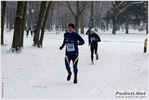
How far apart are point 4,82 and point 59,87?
208 centimetres

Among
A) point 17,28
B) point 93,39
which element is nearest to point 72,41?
point 93,39

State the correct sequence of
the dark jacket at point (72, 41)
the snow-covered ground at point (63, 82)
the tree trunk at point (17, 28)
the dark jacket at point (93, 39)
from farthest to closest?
the tree trunk at point (17, 28) → the dark jacket at point (93, 39) → the dark jacket at point (72, 41) → the snow-covered ground at point (63, 82)

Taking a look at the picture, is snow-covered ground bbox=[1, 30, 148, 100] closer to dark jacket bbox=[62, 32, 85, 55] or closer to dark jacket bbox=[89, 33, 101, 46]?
dark jacket bbox=[62, 32, 85, 55]

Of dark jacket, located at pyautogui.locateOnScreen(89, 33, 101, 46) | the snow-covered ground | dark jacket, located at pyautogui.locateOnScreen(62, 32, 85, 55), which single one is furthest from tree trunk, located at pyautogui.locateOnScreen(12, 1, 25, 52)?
dark jacket, located at pyautogui.locateOnScreen(62, 32, 85, 55)

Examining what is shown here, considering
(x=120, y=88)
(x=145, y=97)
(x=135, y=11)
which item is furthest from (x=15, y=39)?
(x=135, y=11)

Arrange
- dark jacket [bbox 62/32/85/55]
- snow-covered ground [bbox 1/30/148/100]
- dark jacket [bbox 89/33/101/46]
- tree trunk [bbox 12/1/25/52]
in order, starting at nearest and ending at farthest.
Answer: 1. snow-covered ground [bbox 1/30/148/100]
2. dark jacket [bbox 62/32/85/55]
3. dark jacket [bbox 89/33/101/46]
4. tree trunk [bbox 12/1/25/52]

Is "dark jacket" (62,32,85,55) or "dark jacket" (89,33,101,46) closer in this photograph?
"dark jacket" (62,32,85,55)

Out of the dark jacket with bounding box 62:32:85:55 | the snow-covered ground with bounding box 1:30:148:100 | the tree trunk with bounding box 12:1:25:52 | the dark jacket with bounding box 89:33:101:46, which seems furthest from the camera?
the tree trunk with bounding box 12:1:25:52

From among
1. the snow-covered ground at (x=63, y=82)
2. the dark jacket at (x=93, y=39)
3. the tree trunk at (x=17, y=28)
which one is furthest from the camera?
the tree trunk at (x=17, y=28)

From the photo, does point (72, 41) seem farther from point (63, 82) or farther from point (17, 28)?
point (17, 28)

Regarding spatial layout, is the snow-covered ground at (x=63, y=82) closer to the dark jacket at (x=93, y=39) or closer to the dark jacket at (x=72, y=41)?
the dark jacket at (x=72, y=41)

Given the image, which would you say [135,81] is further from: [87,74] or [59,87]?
[59,87]

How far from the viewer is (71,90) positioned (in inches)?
303

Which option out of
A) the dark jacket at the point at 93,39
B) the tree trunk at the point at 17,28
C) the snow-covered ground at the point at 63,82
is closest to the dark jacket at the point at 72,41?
the snow-covered ground at the point at 63,82
